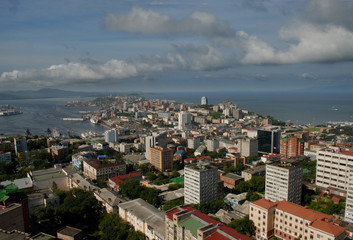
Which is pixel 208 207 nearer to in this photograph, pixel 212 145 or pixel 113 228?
pixel 113 228

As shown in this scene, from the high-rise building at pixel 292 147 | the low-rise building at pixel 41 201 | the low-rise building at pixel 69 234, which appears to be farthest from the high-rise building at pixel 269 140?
the low-rise building at pixel 69 234

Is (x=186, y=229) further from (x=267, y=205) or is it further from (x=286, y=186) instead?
(x=286, y=186)

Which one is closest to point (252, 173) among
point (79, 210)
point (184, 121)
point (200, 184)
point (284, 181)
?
point (284, 181)

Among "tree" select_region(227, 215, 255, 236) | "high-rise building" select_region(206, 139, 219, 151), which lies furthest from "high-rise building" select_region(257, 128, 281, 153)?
"tree" select_region(227, 215, 255, 236)

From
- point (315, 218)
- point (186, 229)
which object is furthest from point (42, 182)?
point (315, 218)

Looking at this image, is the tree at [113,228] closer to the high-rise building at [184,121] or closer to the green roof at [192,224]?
the green roof at [192,224]

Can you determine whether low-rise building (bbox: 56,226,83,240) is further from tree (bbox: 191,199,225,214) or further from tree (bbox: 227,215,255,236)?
tree (bbox: 227,215,255,236)
